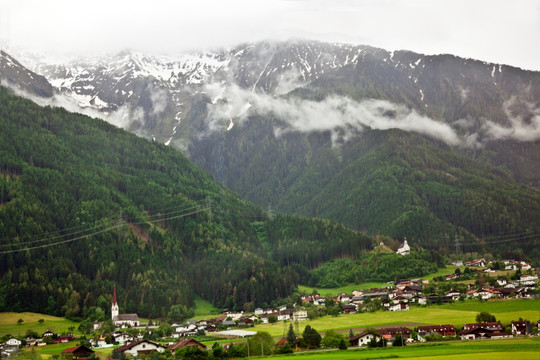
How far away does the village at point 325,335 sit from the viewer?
113312 millimetres

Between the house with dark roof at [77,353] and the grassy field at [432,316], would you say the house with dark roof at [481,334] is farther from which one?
the house with dark roof at [77,353]

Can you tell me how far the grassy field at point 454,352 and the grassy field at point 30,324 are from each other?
65.1m

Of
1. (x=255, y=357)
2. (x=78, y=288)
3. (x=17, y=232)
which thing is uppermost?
(x=17, y=232)

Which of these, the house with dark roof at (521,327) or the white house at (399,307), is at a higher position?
the white house at (399,307)

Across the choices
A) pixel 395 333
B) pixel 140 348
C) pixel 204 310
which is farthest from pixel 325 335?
pixel 204 310

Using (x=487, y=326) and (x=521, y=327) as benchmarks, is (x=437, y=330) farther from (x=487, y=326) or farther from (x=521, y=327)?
(x=521, y=327)

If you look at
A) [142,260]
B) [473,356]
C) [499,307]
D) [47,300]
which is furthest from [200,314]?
[473,356]

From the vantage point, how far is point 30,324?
152500 mm

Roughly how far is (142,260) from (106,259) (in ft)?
34.1

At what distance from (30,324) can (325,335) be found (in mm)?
67632

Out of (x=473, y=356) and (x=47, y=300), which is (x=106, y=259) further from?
(x=473, y=356)

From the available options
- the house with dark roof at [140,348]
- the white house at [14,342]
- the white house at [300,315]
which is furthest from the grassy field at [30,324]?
the white house at [300,315]

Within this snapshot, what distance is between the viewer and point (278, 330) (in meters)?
142

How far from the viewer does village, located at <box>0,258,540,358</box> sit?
113312 millimetres
